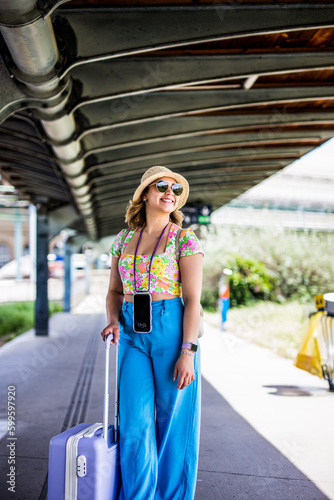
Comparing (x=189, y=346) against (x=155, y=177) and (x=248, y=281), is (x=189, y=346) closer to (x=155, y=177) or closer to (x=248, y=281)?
(x=155, y=177)

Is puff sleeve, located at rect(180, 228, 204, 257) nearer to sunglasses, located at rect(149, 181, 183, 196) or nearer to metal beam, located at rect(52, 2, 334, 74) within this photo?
sunglasses, located at rect(149, 181, 183, 196)

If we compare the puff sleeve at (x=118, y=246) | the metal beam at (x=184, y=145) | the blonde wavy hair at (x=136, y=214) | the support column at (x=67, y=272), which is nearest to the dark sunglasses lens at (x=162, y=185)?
the blonde wavy hair at (x=136, y=214)

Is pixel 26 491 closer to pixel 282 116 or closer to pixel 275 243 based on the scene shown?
pixel 282 116

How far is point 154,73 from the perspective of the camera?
4406mm

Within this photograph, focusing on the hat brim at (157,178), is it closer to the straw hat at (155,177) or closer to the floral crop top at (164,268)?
the straw hat at (155,177)

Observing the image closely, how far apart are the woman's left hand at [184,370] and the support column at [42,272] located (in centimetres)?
887

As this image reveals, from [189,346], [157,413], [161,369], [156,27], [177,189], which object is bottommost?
[157,413]

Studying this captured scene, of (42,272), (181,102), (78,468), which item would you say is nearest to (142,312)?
(78,468)

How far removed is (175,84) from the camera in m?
4.36

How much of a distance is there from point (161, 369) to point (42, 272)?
888 centimetres

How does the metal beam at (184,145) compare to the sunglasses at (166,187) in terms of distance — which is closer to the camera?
the sunglasses at (166,187)

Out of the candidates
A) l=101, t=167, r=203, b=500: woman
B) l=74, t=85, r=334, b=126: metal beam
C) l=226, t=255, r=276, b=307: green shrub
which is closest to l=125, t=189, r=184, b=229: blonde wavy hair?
l=101, t=167, r=203, b=500: woman

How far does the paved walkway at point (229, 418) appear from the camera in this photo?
11.5 feet

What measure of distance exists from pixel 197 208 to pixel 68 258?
22.4 feet
